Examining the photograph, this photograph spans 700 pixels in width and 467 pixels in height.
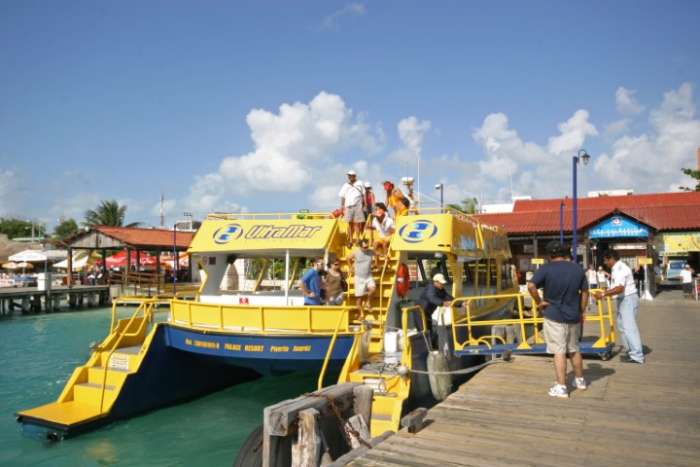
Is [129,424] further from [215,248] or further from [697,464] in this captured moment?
[697,464]

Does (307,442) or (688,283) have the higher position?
(688,283)

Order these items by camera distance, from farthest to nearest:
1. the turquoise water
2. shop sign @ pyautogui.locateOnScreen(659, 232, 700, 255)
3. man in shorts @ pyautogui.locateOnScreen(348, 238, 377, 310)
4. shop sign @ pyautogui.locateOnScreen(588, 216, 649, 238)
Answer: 1. shop sign @ pyautogui.locateOnScreen(659, 232, 700, 255)
2. shop sign @ pyautogui.locateOnScreen(588, 216, 649, 238)
3. man in shorts @ pyautogui.locateOnScreen(348, 238, 377, 310)
4. the turquoise water

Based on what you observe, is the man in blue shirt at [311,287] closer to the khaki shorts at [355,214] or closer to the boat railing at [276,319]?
the boat railing at [276,319]

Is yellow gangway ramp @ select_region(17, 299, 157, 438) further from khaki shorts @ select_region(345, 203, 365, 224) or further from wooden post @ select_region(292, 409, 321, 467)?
wooden post @ select_region(292, 409, 321, 467)

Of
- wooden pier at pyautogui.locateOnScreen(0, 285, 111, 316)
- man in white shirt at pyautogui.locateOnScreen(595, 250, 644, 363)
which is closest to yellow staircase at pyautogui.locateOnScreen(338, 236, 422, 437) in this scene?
man in white shirt at pyautogui.locateOnScreen(595, 250, 644, 363)

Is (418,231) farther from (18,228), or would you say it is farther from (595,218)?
(18,228)

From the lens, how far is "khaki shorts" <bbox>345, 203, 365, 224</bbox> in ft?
36.8

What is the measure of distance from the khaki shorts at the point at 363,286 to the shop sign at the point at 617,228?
21247 millimetres

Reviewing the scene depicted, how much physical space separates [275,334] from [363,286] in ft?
6.21

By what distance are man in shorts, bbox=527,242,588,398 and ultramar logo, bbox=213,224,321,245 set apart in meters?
5.06

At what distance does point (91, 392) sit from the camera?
9.84 meters

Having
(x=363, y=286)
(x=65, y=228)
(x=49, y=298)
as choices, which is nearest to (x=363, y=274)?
(x=363, y=286)

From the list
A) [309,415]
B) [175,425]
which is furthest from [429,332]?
[175,425]

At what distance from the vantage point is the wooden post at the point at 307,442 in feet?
17.9
